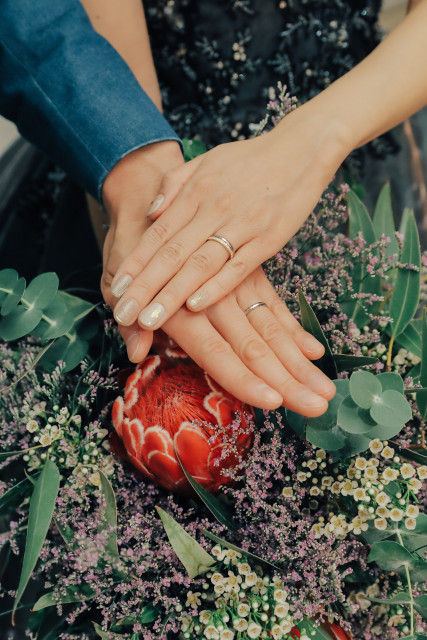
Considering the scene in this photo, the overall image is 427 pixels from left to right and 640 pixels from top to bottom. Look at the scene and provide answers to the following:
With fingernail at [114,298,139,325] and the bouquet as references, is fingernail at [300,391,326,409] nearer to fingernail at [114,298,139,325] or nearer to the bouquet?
the bouquet

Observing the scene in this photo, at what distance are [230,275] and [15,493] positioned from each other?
35 centimetres

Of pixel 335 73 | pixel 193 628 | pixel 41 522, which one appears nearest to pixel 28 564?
pixel 41 522

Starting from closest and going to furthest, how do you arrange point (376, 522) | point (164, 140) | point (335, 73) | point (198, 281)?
point (376, 522)
point (198, 281)
point (164, 140)
point (335, 73)

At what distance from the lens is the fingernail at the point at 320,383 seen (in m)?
0.50

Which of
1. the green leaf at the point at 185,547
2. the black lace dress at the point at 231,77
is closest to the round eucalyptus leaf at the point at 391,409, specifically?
the green leaf at the point at 185,547

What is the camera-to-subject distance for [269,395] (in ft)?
1.65

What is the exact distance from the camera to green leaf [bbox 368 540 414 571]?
0.46 metres

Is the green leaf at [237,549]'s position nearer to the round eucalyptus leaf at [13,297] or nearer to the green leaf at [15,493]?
the green leaf at [15,493]

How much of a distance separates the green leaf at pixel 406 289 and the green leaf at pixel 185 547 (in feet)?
1.10

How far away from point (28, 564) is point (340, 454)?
12.4 inches

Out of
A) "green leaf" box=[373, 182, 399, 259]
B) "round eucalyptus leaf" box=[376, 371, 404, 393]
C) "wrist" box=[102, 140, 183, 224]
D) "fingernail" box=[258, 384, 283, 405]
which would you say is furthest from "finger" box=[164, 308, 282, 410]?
"green leaf" box=[373, 182, 399, 259]

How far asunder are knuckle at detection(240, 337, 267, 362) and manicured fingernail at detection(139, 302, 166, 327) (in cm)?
10

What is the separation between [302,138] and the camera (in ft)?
2.26

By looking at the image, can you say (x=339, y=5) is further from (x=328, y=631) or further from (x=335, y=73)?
(x=328, y=631)
